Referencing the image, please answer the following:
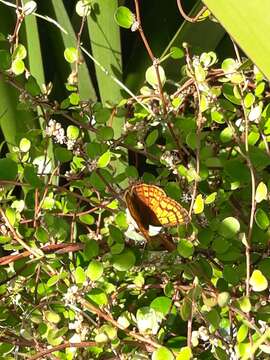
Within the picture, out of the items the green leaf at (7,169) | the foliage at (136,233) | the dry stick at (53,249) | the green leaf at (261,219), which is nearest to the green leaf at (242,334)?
the foliage at (136,233)

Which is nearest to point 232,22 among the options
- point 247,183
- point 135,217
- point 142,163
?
point 135,217

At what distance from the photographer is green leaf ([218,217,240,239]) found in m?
0.74

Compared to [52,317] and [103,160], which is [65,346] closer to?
[52,317]

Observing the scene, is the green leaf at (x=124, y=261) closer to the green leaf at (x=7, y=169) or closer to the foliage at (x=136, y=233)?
the foliage at (x=136, y=233)

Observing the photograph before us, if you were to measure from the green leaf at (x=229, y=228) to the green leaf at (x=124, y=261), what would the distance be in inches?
4.0

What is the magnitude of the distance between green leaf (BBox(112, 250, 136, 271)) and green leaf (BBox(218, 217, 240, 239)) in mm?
101

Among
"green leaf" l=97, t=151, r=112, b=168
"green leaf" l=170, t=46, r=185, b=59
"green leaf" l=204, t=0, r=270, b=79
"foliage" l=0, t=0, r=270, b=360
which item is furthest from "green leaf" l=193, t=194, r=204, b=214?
"green leaf" l=204, t=0, r=270, b=79

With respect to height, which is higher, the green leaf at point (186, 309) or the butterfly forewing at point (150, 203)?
the butterfly forewing at point (150, 203)

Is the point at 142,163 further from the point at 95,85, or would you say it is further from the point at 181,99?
the point at 181,99

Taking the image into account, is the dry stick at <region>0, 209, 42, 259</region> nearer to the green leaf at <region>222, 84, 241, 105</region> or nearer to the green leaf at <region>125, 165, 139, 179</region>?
the green leaf at <region>125, 165, 139, 179</region>

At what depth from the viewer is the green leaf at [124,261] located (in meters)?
0.76

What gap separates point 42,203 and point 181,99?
0.22m

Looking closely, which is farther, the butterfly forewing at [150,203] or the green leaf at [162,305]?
the green leaf at [162,305]

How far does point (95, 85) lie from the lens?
1122mm
